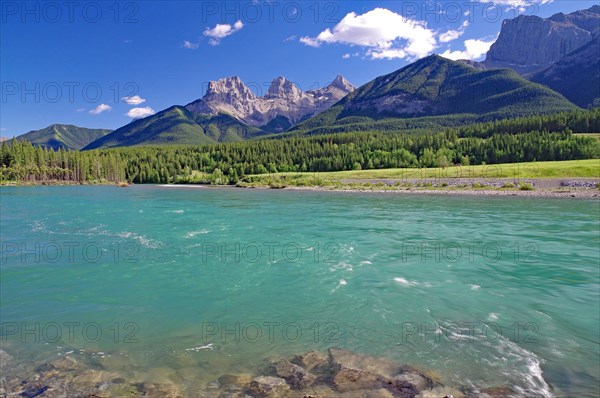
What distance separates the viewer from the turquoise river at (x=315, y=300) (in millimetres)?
10023

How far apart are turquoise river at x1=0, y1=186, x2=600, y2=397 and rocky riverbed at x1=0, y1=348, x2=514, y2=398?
0.44 m

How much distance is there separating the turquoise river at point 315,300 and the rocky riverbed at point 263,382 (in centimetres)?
44

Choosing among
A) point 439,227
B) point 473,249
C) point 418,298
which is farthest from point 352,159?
point 418,298

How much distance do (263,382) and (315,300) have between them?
Result: 647 centimetres

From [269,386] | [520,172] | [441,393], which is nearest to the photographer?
[441,393]

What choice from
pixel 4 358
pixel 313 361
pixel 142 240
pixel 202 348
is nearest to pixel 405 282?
pixel 313 361

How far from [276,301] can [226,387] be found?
637 cm

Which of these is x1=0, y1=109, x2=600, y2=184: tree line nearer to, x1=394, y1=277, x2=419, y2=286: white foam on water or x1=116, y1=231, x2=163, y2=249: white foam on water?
x1=116, y1=231, x2=163, y2=249: white foam on water

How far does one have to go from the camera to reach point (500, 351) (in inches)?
404

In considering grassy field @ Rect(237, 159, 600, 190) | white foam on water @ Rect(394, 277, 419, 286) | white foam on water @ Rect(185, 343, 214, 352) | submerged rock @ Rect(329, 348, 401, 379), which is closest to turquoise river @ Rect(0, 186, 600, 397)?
white foam on water @ Rect(185, 343, 214, 352)

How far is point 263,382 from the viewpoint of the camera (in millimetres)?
8555

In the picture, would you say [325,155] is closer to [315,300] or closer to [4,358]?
[315,300]

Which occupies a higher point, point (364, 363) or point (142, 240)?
point (142, 240)

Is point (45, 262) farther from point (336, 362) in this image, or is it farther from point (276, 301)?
point (336, 362)
